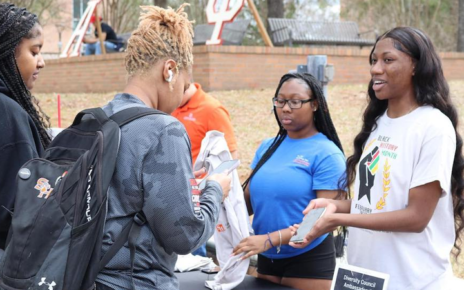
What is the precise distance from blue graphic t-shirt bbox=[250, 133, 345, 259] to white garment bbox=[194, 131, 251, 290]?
0.38 ft

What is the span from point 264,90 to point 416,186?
10.3m

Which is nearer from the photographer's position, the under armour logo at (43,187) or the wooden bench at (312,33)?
the under armour logo at (43,187)

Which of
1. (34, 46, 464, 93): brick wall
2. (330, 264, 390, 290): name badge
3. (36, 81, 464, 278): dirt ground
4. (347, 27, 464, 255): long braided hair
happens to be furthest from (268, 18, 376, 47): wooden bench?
(330, 264, 390, 290): name badge

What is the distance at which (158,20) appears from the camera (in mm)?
2508

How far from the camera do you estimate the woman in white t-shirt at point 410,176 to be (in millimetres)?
2451

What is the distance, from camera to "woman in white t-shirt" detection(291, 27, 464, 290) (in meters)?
2.45

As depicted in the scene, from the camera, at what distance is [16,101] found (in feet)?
9.53

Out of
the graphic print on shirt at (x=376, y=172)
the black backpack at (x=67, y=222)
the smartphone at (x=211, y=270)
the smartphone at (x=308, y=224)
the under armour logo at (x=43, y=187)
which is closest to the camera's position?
the black backpack at (x=67, y=222)

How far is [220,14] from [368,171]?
35.0 feet

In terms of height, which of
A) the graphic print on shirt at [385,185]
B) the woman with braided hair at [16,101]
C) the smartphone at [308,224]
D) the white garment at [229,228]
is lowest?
the white garment at [229,228]

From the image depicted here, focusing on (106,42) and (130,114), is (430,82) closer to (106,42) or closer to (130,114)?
(130,114)

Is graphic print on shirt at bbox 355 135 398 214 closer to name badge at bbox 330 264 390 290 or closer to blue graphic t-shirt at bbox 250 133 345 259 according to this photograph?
name badge at bbox 330 264 390 290

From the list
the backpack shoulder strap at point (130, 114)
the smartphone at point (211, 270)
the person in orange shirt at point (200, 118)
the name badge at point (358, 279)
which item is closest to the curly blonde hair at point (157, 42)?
the backpack shoulder strap at point (130, 114)

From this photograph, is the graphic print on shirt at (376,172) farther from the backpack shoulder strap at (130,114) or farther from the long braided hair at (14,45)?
the long braided hair at (14,45)
